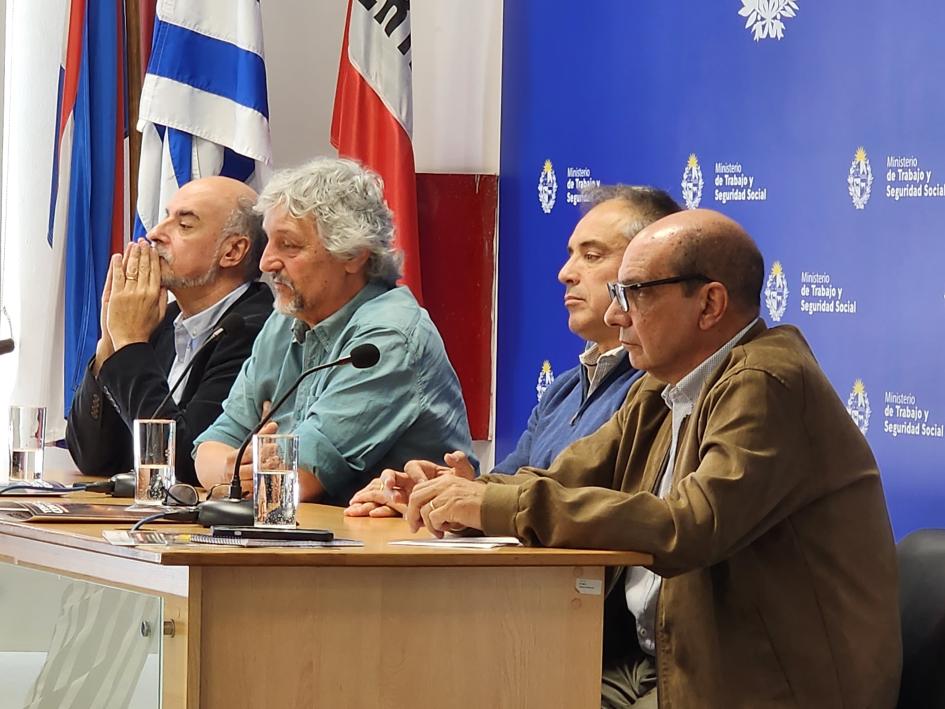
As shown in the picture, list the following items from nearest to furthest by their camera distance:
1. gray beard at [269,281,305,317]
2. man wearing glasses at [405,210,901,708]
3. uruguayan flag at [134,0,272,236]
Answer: man wearing glasses at [405,210,901,708]
gray beard at [269,281,305,317]
uruguayan flag at [134,0,272,236]

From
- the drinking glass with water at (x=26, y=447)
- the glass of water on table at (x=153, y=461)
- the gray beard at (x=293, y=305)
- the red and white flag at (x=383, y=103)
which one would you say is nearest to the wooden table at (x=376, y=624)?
the glass of water on table at (x=153, y=461)

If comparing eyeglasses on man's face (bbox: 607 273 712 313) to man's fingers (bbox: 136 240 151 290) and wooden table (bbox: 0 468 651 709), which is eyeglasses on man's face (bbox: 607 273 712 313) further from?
man's fingers (bbox: 136 240 151 290)

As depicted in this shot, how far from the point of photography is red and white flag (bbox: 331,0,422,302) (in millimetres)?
4652

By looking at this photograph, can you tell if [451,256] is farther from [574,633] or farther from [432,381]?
[574,633]

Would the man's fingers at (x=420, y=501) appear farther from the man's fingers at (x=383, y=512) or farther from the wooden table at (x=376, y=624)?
the man's fingers at (x=383, y=512)

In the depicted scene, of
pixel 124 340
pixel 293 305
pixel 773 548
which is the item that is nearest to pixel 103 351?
pixel 124 340

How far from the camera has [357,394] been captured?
116 inches

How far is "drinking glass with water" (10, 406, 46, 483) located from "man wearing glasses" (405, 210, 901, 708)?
120cm

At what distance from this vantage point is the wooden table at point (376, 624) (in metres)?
1.96

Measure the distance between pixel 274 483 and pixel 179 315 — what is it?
168cm

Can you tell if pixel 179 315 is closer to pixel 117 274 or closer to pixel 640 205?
pixel 117 274

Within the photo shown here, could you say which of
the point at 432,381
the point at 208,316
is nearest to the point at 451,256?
the point at 208,316

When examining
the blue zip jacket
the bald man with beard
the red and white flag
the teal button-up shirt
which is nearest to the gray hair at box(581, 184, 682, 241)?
the blue zip jacket

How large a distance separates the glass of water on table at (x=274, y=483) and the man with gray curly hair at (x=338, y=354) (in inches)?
22.8
